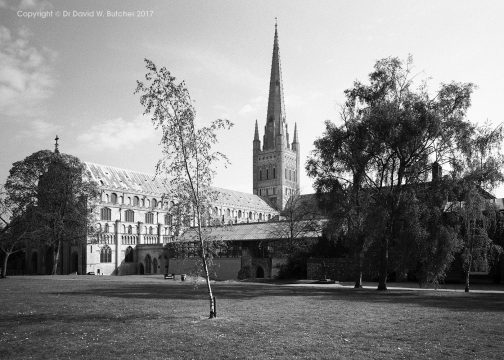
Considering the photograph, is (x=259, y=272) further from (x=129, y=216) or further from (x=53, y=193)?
(x=129, y=216)

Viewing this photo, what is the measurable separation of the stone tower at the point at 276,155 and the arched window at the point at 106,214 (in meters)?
54.6

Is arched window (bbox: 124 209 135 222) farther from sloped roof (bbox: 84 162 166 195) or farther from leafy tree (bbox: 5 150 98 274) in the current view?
leafy tree (bbox: 5 150 98 274)

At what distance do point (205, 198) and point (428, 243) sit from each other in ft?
53.2

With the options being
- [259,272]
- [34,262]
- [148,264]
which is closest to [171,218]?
[259,272]

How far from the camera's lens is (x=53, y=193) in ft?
174

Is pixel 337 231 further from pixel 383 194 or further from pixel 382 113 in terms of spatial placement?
pixel 382 113

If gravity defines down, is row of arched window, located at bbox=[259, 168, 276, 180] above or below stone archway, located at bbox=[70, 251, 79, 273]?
above

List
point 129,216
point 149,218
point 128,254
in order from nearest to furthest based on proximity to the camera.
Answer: point 128,254, point 129,216, point 149,218

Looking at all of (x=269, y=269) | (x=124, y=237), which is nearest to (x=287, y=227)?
(x=269, y=269)

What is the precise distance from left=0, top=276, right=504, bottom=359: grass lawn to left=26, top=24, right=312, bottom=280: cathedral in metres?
4.32

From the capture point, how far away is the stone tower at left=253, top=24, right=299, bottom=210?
413 feet

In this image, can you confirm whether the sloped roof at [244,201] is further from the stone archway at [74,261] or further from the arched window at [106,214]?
the stone archway at [74,261]

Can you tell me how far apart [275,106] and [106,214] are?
58.8 m

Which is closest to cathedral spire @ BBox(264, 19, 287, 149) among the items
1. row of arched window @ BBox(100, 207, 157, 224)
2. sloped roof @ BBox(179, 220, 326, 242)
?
row of arched window @ BBox(100, 207, 157, 224)
